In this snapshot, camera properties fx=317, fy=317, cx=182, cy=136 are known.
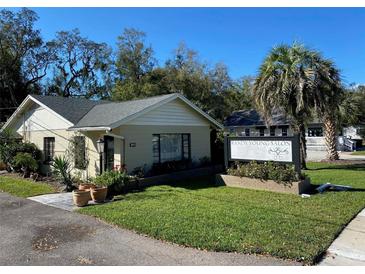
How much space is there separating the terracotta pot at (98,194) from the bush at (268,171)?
494 centimetres

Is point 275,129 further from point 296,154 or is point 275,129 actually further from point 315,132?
point 296,154

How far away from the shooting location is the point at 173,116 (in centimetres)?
1520

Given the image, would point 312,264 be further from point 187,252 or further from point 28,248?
point 28,248

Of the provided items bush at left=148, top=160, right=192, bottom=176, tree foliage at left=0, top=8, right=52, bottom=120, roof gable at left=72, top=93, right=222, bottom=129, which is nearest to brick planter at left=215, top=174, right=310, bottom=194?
bush at left=148, top=160, right=192, bottom=176

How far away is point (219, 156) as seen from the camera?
18.1 metres

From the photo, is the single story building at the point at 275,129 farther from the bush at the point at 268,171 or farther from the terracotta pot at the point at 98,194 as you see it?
the terracotta pot at the point at 98,194

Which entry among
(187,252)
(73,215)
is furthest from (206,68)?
(187,252)

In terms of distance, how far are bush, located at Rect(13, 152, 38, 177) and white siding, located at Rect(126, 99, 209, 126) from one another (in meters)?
6.31

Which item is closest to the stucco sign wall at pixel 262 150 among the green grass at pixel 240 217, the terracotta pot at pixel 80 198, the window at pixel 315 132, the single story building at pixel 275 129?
the green grass at pixel 240 217

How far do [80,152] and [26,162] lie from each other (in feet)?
10.9

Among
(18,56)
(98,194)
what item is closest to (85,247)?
(98,194)

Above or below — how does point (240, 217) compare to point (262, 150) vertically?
below

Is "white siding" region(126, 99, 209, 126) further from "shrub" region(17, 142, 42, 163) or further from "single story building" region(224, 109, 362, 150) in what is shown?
"single story building" region(224, 109, 362, 150)

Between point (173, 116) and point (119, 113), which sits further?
point (173, 116)
